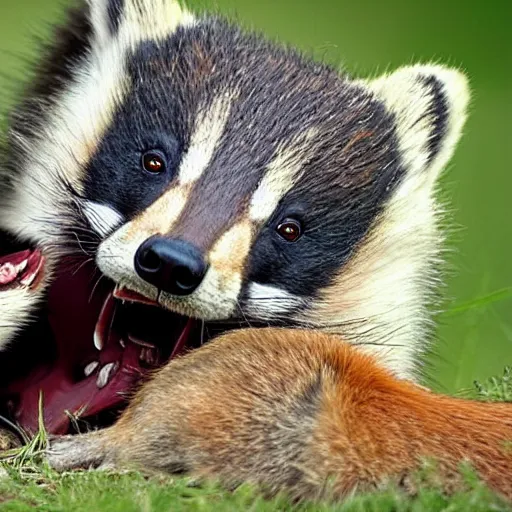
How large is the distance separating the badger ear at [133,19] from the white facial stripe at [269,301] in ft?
4.79

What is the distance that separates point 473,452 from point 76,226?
86.4 inches

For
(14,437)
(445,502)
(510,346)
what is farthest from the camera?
(510,346)

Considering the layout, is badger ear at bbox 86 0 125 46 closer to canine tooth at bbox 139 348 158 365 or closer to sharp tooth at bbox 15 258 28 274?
sharp tooth at bbox 15 258 28 274

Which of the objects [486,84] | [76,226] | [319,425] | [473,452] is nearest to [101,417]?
[76,226]

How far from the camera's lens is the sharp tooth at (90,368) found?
23.2 ft

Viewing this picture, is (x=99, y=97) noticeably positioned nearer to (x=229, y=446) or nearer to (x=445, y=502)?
(x=229, y=446)

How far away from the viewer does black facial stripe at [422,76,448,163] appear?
8109mm

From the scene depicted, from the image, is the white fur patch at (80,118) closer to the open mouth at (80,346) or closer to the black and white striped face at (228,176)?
the black and white striped face at (228,176)

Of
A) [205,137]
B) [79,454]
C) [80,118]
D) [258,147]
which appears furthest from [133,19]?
[79,454]

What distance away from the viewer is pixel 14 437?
A: 270 inches

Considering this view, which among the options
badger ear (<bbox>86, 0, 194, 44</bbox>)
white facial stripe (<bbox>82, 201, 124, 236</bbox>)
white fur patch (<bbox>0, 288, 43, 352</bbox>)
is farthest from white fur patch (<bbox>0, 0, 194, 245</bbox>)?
white fur patch (<bbox>0, 288, 43, 352</bbox>)

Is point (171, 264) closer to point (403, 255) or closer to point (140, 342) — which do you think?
point (140, 342)

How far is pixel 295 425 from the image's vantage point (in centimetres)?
594

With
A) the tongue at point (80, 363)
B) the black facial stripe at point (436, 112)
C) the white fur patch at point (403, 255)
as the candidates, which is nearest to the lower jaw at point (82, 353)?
the tongue at point (80, 363)
